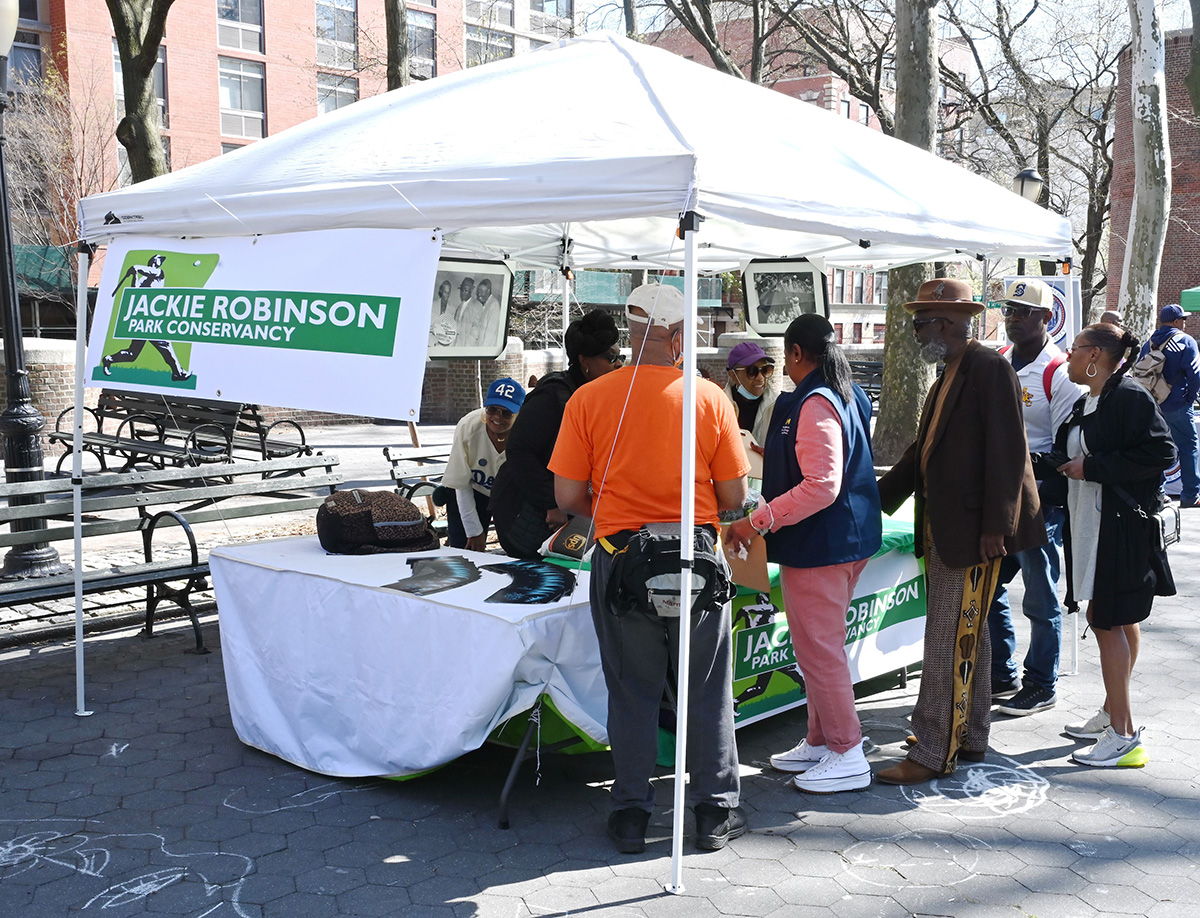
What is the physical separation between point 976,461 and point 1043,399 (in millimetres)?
1262

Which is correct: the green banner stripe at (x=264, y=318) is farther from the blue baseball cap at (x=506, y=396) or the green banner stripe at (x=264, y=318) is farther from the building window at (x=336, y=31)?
the building window at (x=336, y=31)

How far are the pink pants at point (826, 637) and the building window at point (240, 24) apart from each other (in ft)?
121

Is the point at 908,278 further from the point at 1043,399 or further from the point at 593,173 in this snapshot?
the point at 593,173

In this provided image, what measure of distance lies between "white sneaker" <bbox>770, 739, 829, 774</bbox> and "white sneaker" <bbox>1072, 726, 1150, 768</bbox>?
1155 mm

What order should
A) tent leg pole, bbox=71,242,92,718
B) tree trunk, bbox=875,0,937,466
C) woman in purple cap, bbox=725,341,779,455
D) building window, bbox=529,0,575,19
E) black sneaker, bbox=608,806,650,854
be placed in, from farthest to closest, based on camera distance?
1. building window, bbox=529,0,575,19
2. tree trunk, bbox=875,0,937,466
3. woman in purple cap, bbox=725,341,779,455
4. tent leg pole, bbox=71,242,92,718
5. black sneaker, bbox=608,806,650,854

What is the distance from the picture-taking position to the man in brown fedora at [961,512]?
4156mm

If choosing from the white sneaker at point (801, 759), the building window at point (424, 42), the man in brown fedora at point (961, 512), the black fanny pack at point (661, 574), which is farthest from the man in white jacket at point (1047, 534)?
the building window at point (424, 42)

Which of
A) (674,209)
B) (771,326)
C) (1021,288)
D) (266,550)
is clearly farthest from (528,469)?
(771,326)

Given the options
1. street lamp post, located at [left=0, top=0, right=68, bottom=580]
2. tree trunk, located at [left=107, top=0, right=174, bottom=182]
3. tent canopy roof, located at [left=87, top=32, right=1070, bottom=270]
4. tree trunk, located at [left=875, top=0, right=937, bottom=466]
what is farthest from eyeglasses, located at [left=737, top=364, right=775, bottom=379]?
tree trunk, located at [left=107, top=0, right=174, bottom=182]

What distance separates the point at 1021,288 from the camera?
5270 millimetres

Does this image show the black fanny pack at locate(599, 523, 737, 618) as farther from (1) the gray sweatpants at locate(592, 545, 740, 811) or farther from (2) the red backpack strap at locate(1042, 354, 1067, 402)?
(2) the red backpack strap at locate(1042, 354, 1067, 402)

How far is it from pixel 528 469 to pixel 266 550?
1270mm

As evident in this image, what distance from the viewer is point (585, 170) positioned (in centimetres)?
362

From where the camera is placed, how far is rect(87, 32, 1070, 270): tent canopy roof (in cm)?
367
